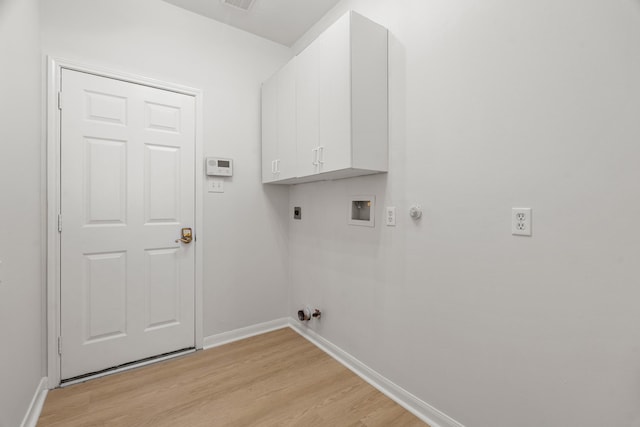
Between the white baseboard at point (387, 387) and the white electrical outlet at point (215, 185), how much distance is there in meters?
1.53

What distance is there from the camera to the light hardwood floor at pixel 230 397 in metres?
1.68

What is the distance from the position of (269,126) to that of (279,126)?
7.6 inches

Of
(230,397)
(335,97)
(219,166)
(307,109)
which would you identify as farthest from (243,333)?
(335,97)

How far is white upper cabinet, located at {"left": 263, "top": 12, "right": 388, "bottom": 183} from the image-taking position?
1780 mm

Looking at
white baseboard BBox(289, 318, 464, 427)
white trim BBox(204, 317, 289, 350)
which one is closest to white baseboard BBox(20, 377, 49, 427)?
white trim BBox(204, 317, 289, 350)

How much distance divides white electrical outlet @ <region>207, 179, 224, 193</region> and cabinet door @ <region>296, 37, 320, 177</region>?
2.64 feet

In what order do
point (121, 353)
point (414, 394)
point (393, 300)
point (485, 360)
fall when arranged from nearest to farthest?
1. point (485, 360)
2. point (414, 394)
3. point (393, 300)
4. point (121, 353)

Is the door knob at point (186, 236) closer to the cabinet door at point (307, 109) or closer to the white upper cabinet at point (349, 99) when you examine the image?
the cabinet door at point (307, 109)

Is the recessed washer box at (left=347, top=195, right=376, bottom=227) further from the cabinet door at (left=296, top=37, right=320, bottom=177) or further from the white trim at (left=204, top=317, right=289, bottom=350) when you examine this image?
the white trim at (left=204, top=317, right=289, bottom=350)

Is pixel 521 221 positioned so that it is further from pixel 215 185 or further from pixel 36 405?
pixel 36 405

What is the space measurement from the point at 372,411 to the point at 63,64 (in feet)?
9.86

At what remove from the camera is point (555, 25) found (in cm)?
120

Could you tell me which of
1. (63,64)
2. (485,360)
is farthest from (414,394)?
(63,64)

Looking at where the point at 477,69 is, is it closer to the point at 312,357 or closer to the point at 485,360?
the point at 485,360
